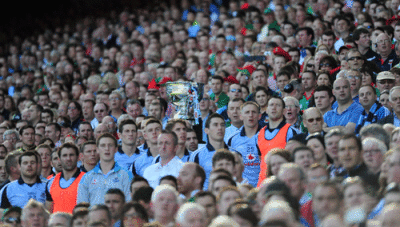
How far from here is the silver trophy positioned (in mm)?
9945

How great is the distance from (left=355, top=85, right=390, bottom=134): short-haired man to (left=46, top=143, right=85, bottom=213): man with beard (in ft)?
12.0

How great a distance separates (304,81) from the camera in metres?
10.7

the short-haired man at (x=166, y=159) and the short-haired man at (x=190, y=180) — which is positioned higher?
the short-haired man at (x=166, y=159)

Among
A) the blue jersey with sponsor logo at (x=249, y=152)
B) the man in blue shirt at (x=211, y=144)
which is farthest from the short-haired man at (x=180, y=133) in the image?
the blue jersey with sponsor logo at (x=249, y=152)

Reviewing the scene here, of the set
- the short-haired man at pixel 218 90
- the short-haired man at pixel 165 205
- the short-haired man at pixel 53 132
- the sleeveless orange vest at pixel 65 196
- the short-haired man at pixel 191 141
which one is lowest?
the short-haired man at pixel 165 205

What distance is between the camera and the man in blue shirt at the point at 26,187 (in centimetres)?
888

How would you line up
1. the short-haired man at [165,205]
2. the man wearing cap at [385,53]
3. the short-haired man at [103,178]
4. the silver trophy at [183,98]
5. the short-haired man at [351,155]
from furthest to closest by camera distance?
the man wearing cap at [385,53] → the silver trophy at [183,98] → the short-haired man at [103,178] → the short-haired man at [351,155] → the short-haired man at [165,205]

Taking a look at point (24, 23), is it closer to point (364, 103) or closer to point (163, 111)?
point (163, 111)

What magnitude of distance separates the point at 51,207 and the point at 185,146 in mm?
1879

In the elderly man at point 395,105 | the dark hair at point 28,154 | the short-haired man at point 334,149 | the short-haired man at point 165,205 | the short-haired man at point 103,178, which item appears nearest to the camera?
the short-haired man at point 165,205

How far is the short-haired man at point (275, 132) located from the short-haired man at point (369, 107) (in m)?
0.97

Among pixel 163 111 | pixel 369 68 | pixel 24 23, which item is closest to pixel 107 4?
pixel 24 23

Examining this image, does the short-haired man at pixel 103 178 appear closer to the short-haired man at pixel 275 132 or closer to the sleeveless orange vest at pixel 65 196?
the sleeveless orange vest at pixel 65 196

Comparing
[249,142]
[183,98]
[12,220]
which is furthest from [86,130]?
[12,220]
